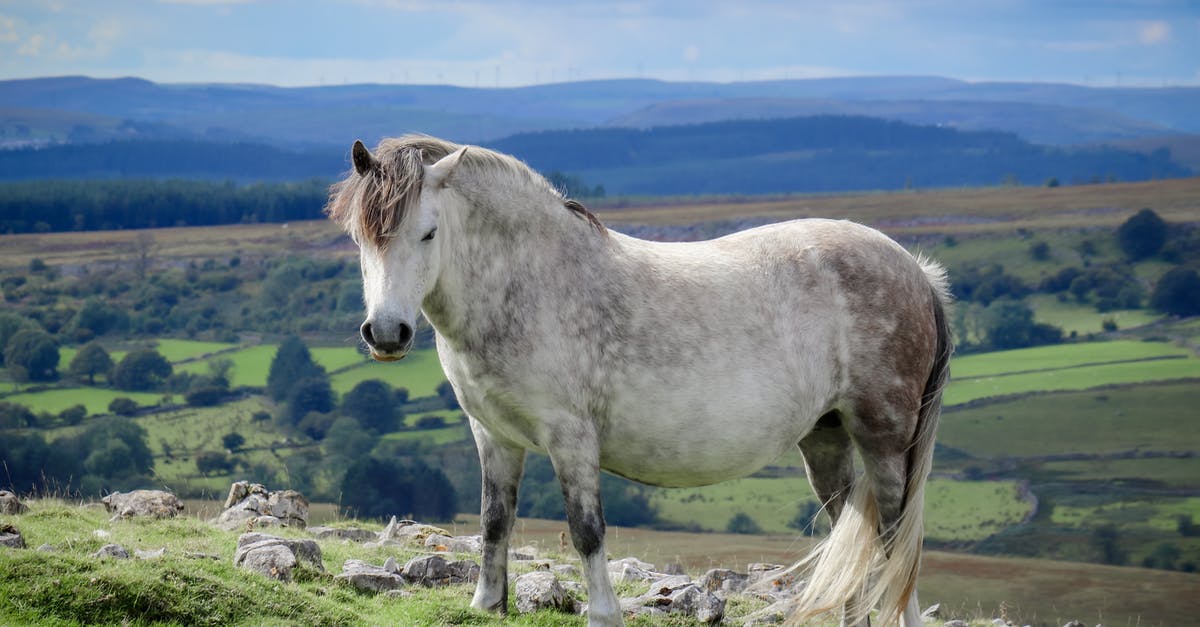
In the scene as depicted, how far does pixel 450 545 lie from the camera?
1161 cm

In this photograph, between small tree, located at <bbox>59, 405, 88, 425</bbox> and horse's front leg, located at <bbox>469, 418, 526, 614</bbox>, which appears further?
small tree, located at <bbox>59, 405, 88, 425</bbox>

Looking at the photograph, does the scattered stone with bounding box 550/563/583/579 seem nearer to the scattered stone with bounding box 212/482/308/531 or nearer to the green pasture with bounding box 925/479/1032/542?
the scattered stone with bounding box 212/482/308/531

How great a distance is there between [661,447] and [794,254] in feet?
6.27

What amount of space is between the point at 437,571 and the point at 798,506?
60.4 metres

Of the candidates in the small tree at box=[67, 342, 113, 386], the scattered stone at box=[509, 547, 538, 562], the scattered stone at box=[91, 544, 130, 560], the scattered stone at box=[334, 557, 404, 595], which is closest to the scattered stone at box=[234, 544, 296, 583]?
the scattered stone at box=[334, 557, 404, 595]

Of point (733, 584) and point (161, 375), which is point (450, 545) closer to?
point (733, 584)

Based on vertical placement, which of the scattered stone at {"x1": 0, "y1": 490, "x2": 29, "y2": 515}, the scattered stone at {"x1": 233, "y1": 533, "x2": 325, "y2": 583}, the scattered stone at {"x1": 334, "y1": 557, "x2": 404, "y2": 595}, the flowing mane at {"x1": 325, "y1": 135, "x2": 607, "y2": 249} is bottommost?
the scattered stone at {"x1": 0, "y1": 490, "x2": 29, "y2": 515}

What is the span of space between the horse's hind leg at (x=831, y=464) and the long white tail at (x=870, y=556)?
0.99ft

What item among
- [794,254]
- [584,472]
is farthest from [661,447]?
[794,254]

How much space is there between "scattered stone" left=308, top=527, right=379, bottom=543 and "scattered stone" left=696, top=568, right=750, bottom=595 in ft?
11.9

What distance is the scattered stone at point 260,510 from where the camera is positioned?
11.7 m

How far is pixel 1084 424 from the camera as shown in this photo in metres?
71.3

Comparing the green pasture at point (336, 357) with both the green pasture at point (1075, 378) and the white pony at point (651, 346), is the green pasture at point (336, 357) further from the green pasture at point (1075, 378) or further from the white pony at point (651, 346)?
the white pony at point (651, 346)

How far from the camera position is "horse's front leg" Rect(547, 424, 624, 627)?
762 centimetres
